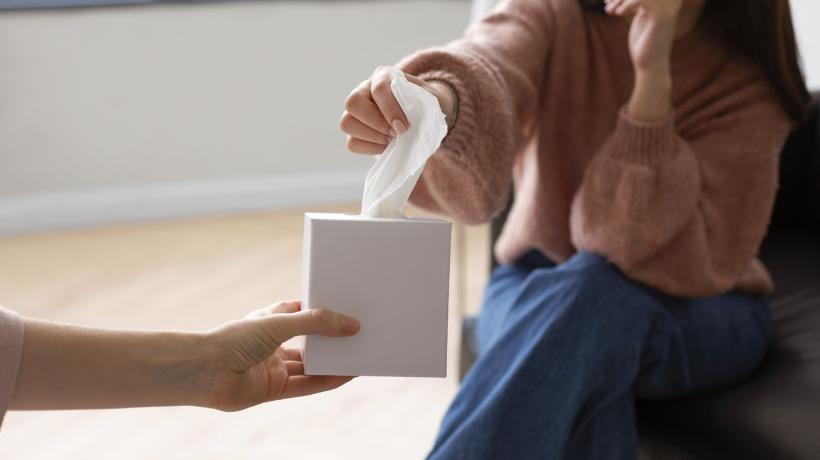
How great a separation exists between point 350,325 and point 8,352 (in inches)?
11.5

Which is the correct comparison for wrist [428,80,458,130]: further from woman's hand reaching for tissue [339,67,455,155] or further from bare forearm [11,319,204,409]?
bare forearm [11,319,204,409]

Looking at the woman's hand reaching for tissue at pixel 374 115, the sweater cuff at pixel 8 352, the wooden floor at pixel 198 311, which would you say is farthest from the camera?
the wooden floor at pixel 198 311

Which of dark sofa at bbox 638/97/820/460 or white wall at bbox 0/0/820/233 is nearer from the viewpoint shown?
dark sofa at bbox 638/97/820/460

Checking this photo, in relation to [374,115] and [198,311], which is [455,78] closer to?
[374,115]

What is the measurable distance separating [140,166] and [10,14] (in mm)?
569

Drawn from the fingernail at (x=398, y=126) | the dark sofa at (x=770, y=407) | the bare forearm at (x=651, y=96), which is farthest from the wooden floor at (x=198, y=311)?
the fingernail at (x=398, y=126)

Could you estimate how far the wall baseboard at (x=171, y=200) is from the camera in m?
2.94

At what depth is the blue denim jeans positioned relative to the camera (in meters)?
1.08

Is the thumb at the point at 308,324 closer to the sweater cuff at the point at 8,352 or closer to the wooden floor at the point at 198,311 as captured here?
the sweater cuff at the point at 8,352

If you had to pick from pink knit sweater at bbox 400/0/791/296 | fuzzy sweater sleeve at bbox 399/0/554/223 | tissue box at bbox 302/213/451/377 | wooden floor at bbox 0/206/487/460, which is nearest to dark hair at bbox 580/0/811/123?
pink knit sweater at bbox 400/0/791/296

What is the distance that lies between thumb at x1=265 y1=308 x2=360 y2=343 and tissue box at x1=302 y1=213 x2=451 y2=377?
18 millimetres

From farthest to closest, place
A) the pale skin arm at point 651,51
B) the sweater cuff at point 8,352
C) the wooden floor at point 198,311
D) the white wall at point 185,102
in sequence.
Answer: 1. the white wall at point 185,102
2. the wooden floor at point 198,311
3. the pale skin arm at point 651,51
4. the sweater cuff at point 8,352

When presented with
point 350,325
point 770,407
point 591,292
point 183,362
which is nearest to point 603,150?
→ point 591,292

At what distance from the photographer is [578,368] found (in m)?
1.10
